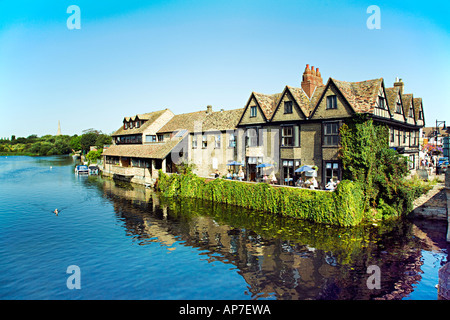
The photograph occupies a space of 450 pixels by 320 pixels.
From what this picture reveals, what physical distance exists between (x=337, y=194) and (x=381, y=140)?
8813 mm

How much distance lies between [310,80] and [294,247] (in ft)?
70.5

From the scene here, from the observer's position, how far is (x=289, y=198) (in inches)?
1109

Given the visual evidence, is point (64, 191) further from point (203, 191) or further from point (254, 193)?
point (254, 193)

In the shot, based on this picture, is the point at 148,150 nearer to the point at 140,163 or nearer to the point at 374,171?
the point at 140,163

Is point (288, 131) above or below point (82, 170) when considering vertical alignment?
above

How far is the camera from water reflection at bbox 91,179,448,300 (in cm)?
1531

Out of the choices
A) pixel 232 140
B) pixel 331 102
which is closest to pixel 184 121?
pixel 232 140

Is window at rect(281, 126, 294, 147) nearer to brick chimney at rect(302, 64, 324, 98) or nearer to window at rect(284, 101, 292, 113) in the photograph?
window at rect(284, 101, 292, 113)

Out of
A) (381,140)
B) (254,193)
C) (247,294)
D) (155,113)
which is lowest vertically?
(247,294)

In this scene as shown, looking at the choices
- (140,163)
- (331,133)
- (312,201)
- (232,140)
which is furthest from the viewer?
(140,163)

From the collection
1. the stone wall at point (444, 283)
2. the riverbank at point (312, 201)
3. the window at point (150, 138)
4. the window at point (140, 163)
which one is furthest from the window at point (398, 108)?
the window at point (150, 138)

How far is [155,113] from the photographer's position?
2638 inches

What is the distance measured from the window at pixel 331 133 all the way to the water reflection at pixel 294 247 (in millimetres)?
8836
